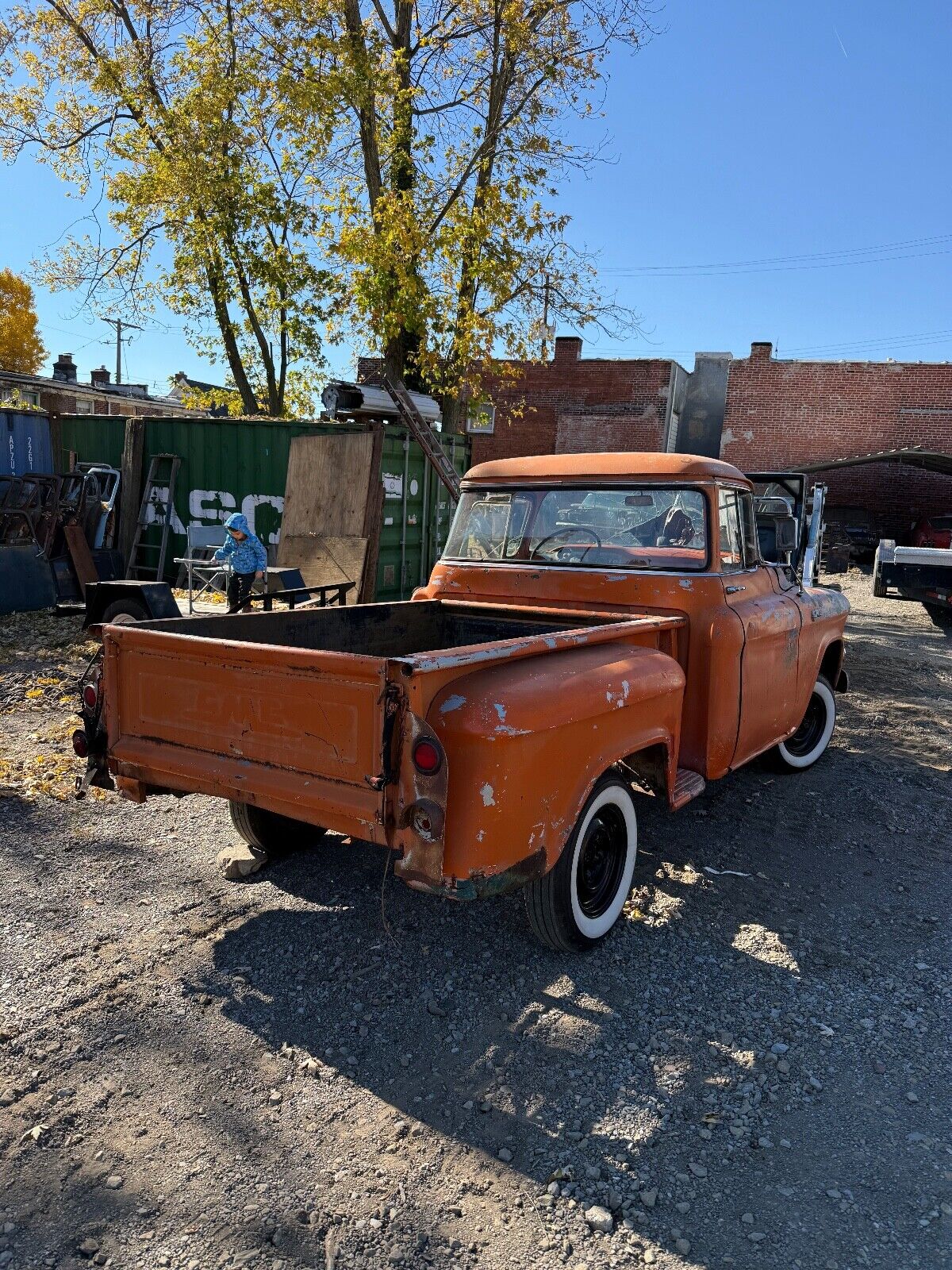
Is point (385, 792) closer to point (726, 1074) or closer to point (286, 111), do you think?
point (726, 1074)

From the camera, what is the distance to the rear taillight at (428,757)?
257cm

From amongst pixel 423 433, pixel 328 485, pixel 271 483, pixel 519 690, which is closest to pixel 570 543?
pixel 519 690

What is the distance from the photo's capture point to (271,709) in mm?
2943

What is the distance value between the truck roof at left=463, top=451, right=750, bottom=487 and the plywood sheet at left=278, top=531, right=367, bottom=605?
5648 mm

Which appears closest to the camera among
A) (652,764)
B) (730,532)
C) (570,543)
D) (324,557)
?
(652,764)

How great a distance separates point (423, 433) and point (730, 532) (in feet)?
25.8

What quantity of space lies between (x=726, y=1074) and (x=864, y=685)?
691 centimetres

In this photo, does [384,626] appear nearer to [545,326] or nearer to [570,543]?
[570,543]

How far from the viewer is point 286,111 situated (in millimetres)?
12312

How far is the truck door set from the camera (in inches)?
172

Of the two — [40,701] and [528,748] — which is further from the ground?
[528,748]

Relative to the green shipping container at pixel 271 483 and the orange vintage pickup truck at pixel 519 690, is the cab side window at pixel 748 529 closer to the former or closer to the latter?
the orange vintage pickup truck at pixel 519 690

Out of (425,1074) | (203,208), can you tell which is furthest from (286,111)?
(425,1074)

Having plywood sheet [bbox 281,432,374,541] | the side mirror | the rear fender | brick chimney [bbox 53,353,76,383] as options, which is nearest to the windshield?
the side mirror
